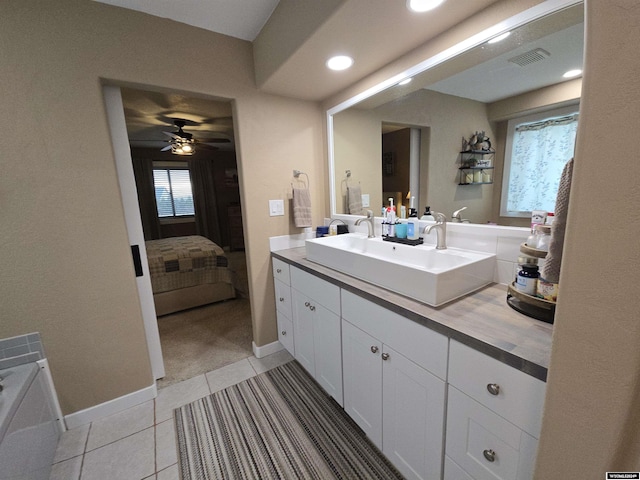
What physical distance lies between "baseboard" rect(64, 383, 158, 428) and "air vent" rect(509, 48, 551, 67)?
274cm

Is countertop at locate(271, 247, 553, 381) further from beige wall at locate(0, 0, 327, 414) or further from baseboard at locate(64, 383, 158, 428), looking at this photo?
baseboard at locate(64, 383, 158, 428)

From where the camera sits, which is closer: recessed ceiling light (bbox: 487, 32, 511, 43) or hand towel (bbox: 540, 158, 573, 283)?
hand towel (bbox: 540, 158, 573, 283)

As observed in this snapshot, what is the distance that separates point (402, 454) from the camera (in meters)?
1.11

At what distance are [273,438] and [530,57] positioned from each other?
2.21 m

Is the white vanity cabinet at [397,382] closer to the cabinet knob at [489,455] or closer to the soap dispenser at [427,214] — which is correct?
the cabinet knob at [489,455]

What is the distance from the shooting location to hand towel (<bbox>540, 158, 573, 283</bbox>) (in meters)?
0.75

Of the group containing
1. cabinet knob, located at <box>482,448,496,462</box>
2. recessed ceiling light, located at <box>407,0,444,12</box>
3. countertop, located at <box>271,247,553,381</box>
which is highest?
recessed ceiling light, located at <box>407,0,444,12</box>

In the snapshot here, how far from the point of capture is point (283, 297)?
6.62 ft

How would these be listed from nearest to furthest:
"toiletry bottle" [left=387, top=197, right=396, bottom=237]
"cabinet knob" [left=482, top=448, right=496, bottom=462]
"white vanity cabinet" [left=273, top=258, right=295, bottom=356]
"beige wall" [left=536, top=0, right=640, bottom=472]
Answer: "beige wall" [left=536, top=0, right=640, bottom=472]
"cabinet knob" [left=482, top=448, right=496, bottom=462]
"toiletry bottle" [left=387, top=197, right=396, bottom=237]
"white vanity cabinet" [left=273, top=258, right=295, bottom=356]

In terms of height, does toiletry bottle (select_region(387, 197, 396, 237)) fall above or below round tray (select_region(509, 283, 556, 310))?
above

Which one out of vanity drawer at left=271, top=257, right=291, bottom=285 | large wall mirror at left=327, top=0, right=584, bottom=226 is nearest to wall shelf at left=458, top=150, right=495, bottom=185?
large wall mirror at left=327, top=0, right=584, bottom=226

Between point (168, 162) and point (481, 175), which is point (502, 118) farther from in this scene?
point (168, 162)

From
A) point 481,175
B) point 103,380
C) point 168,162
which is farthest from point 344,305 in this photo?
point 168,162

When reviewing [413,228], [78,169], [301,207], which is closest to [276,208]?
[301,207]
